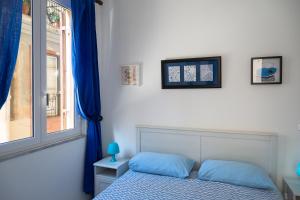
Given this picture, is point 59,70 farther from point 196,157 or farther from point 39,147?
point 196,157

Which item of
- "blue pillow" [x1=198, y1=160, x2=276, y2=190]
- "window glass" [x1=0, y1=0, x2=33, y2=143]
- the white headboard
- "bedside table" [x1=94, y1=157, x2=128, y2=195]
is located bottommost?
"bedside table" [x1=94, y1=157, x2=128, y2=195]

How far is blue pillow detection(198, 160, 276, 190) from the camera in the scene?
6.30 feet

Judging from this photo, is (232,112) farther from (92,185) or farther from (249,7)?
(92,185)

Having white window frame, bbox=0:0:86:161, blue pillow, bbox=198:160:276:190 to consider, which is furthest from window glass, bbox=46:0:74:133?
blue pillow, bbox=198:160:276:190

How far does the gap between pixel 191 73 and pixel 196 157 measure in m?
1.00

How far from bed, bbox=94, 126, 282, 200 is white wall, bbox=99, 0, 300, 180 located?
0.38 feet

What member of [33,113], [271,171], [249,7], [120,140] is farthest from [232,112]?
[33,113]

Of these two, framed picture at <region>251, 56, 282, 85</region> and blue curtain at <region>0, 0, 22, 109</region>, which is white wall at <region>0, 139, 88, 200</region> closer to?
blue curtain at <region>0, 0, 22, 109</region>

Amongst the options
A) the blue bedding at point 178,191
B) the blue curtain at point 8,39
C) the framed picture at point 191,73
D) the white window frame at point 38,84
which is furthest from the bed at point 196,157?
the blue curtain at point 8,39

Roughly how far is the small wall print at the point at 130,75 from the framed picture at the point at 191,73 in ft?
1.12

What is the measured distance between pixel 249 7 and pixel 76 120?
2409 mm

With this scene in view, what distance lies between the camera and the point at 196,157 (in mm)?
2490

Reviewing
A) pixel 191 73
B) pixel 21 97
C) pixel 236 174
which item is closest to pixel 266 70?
pixel 191 73

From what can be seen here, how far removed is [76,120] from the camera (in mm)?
2662
